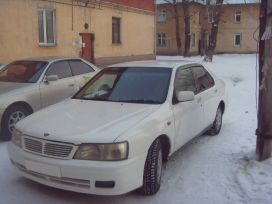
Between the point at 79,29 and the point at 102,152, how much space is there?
16.1 m

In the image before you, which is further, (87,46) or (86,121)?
(87,46)

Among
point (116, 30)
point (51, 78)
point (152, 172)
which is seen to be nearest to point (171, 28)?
point (116, 30)

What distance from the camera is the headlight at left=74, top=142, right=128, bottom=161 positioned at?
4.03 m

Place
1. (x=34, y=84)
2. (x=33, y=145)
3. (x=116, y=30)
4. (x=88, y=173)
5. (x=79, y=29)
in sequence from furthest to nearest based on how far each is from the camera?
(x=116, y=30)
(x=79, y=29)
(x=34, y=84)
(x=33, y=145)
(x=88, y=173)

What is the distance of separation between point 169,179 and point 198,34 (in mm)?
42495

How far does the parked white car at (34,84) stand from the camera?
7031 millimetres

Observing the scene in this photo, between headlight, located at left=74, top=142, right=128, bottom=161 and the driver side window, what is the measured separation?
4.80 ft

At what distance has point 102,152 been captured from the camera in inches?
159

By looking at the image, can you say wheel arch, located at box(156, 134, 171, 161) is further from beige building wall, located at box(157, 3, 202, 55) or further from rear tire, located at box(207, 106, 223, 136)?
beige building wall, located at box(157, 3, 202, 55)

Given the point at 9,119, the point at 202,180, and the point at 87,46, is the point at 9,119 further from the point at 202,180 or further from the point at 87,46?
the point at 87,46

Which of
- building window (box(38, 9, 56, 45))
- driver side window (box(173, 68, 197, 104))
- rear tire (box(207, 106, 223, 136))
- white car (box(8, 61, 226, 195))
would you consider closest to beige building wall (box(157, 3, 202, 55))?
building window (box(38, 9, 56, 45))

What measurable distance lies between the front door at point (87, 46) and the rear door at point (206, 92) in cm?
1364

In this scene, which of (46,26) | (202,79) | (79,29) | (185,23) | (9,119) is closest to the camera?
(202,79)

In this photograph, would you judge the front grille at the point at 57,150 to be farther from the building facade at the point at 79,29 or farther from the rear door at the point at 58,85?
the building facade at the point at 79,29
